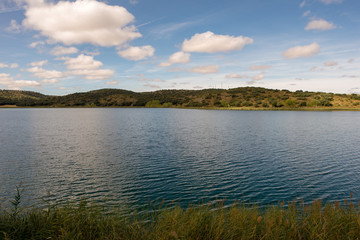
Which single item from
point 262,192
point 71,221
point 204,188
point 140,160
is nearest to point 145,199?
point 204,188

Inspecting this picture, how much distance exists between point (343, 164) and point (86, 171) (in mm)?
27827

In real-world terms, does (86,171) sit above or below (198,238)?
below

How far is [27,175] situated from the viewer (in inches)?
818

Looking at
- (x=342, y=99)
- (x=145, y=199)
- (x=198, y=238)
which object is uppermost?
(x=342, y=99)

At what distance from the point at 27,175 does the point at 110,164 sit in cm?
759

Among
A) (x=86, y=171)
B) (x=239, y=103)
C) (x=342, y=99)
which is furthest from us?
(x=239, y=103)

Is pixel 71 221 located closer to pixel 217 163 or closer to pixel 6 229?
pixel 6 229

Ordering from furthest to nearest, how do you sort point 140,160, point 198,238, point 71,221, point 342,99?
point 342,99 → point 140,160 → point 71,221 → point 198,238

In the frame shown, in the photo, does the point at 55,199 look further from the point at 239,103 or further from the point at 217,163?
the point at 239,103

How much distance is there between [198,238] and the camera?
7918mm

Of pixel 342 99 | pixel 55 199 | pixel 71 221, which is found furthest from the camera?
pixel 342 99

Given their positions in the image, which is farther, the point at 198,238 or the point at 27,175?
the point at 27,175

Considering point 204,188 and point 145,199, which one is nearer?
point 145,199

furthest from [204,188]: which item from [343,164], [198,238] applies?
[343,164]
